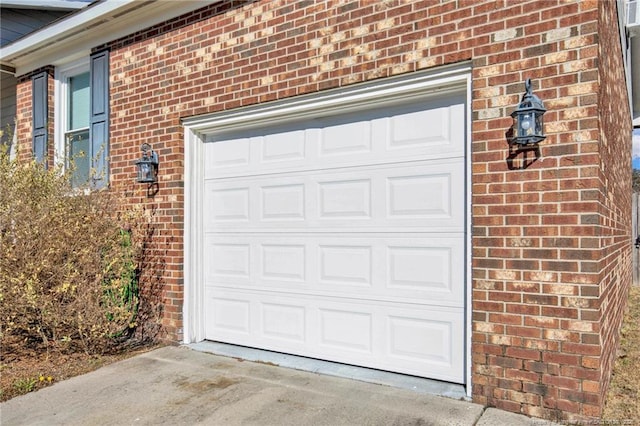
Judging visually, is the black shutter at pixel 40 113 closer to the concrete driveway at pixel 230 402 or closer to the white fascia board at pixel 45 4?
the white fascia board at pixel 45 4

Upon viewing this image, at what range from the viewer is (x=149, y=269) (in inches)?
210

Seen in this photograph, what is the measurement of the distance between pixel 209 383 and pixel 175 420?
67 cm

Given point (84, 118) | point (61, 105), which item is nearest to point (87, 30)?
point (84, 118)

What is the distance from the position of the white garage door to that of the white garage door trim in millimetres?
89

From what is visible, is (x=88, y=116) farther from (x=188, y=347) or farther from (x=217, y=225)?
(x=188, y=347)

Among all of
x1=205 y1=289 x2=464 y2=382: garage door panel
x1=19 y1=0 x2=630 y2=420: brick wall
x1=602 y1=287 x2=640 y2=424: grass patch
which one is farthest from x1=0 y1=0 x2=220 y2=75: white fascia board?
x1=602 y1=287 x2=640 y2=424: grass patch

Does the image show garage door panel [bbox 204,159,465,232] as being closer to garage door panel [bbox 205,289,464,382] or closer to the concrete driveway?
garage door panel [bbox 205,289,464,382]

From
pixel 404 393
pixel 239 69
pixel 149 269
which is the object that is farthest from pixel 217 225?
pixel 404 393

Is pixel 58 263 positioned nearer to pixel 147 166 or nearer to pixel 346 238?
pixel 147 166

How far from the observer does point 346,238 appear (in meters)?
4.25

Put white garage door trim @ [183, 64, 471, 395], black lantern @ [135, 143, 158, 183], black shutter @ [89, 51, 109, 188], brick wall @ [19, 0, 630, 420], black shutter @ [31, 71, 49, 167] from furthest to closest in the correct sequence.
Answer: black shutter @ [31, 71, 49, 167]
black shutter @ [89, 51, 109, 188]
black lantern @ [135, 143, 158, 183]
white garage door trim @ [183, 64, 471, 395]
brick wall @ [19, 0, 630, 420]

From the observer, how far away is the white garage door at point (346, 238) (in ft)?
12.3

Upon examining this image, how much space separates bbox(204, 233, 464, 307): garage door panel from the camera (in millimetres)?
3764

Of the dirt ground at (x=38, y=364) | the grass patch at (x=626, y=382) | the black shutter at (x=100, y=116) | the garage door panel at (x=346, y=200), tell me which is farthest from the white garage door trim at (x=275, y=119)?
the black shutter at (x=100, y=116)
